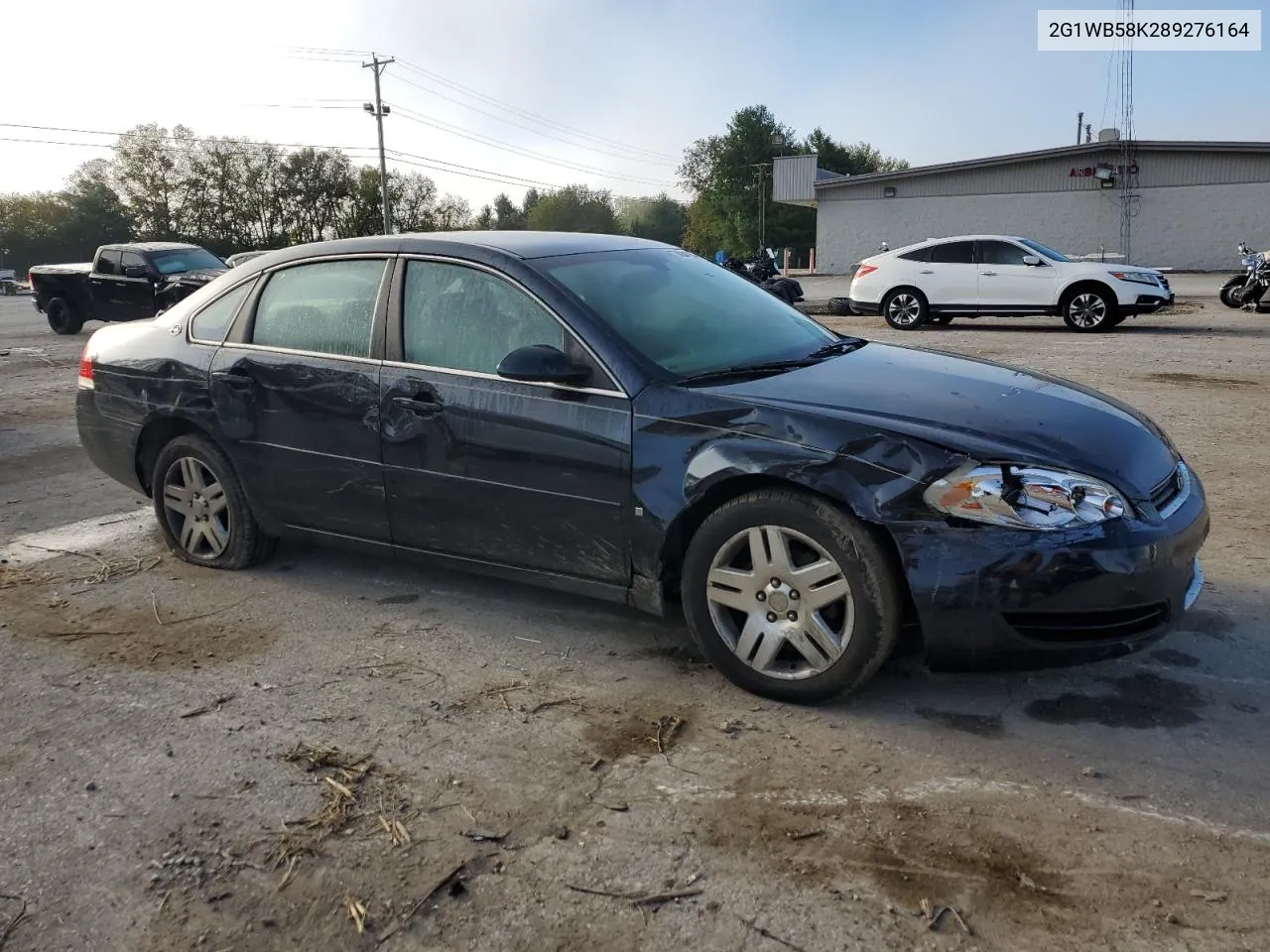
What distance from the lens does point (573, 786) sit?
2.95 metres

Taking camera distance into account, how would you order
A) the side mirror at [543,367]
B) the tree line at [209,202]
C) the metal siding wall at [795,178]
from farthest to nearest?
1. the tree line at [209,202]
2. the metal siding wall at [795,178]
3. the side mirror at [543,367]

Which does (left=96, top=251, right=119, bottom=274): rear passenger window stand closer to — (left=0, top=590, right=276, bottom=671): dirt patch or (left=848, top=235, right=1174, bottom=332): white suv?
(left=848, top=235, right=1174, bottom=332): white suv

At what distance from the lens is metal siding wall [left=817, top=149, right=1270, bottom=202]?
3475 centimetres

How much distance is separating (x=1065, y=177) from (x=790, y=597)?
3871 centimetres

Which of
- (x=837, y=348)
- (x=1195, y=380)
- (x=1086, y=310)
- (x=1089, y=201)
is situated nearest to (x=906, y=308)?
(x=1086, y=310)

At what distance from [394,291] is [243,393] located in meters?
0.92

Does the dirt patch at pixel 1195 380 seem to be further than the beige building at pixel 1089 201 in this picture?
No

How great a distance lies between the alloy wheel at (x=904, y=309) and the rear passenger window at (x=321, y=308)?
14770 mm

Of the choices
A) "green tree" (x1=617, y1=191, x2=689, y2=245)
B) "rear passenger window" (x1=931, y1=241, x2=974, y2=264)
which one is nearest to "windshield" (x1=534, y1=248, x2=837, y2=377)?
"rear passenger window" (x1=931, y1=241, x2=974, y2=264)

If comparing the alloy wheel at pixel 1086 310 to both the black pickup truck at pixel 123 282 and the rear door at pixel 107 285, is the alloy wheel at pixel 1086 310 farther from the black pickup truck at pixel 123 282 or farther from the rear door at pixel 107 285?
the rear door at pixel 107 285

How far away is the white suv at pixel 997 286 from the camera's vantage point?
16.3m

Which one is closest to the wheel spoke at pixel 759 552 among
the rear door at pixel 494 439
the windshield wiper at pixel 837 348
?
the rear door at pixel 494 439

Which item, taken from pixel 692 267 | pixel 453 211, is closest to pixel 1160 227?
pixel 692 267

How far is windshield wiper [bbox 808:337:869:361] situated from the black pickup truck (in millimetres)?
16516
